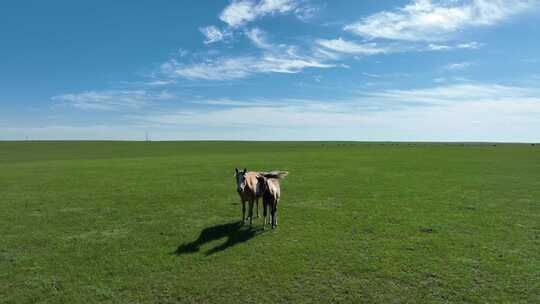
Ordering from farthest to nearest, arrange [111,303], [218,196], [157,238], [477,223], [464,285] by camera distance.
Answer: [218,196] < [477,223] < [157,238] < [464,285] < [111,303]

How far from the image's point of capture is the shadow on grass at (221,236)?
9.85m

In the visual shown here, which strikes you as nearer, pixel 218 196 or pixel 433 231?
pixel 433 231

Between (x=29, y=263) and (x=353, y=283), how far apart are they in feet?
29.8

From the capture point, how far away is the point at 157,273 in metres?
8.27

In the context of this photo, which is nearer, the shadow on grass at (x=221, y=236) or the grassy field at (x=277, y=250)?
the grassy field at (x=277, y=250)

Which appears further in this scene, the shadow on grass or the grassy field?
the shadow on grass

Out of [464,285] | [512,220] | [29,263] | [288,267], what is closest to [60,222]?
[29,263]

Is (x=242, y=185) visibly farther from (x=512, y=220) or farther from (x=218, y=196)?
(x=512, y=220)

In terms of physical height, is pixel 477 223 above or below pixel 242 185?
below

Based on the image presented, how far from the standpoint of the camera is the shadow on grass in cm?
985

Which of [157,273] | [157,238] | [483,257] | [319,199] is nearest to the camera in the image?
[157,273]

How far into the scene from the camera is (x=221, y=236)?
11.1 m

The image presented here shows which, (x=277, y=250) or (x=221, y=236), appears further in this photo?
(x=221, y=236)

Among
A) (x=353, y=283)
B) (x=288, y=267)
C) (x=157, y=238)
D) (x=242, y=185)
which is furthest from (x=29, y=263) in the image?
(x=353, y=283)
